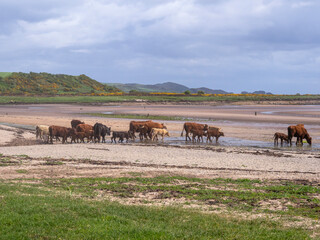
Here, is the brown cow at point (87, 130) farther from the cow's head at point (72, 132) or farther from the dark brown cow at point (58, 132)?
the dark brown cow at point (58, 132)

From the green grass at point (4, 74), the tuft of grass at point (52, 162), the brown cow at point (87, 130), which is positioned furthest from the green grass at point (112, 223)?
the green grass at point (4, 74)

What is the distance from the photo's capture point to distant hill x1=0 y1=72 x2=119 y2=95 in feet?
331

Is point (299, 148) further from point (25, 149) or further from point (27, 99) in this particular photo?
point (27, 99)

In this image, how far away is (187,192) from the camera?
470 inches

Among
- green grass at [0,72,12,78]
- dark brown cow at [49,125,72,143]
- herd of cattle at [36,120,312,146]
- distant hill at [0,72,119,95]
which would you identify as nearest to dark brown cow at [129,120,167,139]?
herd of cattle at [36,120,312,146]

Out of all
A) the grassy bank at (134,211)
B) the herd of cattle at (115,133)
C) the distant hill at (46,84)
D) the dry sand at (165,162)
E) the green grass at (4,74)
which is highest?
the green grass at (4,74)

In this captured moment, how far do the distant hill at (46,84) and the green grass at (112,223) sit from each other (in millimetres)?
91360

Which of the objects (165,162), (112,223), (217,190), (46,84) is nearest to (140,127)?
(165,162)

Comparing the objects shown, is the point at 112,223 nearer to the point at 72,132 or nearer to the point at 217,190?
the point at 217,190

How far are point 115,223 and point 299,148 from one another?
65.5 feet

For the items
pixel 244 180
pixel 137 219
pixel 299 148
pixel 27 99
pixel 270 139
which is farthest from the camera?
pixel 27 99

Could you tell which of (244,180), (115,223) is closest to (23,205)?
(115,223)

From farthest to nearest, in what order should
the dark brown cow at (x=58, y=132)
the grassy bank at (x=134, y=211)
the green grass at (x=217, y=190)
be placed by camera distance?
the dark brown cow at (x=58, y=132) < the green grass at (x=217, y=190) < the grassy bank at (x=134, y=211)

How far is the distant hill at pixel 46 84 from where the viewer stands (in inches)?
3971
